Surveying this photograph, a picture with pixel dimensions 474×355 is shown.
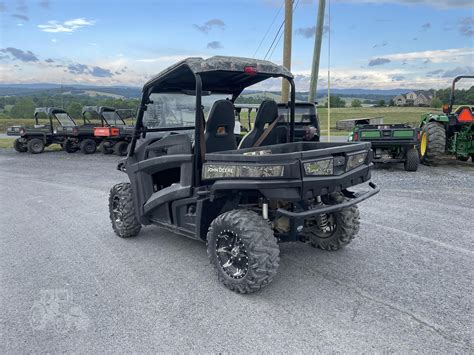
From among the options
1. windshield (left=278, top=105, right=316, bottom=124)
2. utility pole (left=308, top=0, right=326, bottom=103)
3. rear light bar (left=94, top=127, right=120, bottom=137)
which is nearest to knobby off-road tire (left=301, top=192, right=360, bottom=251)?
windshield (left=278, top=105, right=316, bottom=124)

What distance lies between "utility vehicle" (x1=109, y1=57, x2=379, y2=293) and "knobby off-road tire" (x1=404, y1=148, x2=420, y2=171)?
6225 mm

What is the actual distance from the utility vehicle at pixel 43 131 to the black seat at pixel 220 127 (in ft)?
48.6

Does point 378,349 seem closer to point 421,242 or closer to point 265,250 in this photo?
point 265,250

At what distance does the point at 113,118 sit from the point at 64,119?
2227 mm

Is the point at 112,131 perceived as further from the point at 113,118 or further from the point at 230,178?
the point at 230,178

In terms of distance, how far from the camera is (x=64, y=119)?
1797 cm

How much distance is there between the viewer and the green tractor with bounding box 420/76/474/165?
418 inches

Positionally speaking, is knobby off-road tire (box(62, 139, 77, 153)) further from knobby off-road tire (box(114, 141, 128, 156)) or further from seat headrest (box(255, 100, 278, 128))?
seat headrest (box(255, 100, 278, 128))

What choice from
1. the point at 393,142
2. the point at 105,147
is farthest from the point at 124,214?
the point at 105,147

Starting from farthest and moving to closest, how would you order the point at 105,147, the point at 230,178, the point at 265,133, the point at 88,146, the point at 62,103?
the point at 62,103, the point at 88,146, the point at 105,147, the point at 265,133, the point at 230,178

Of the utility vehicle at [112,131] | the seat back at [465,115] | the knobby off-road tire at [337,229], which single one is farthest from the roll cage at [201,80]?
the utility vehicle at [112,131]

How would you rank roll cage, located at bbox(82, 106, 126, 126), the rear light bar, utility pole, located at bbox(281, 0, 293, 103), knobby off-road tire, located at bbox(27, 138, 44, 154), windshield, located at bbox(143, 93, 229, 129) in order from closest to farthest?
windshield, located at bbox(143, 93, 229, 129)
utility pole, located at bbox(281, 0, 293, 103)
the rear light bar
roll cage, located at bbox(82, 106, 126, 126)
knobby off-road tire, located at bbox(27, 138, 44, 154)

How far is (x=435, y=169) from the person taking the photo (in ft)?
35.0

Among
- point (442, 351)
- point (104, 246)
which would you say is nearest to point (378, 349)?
point (442, 351)
